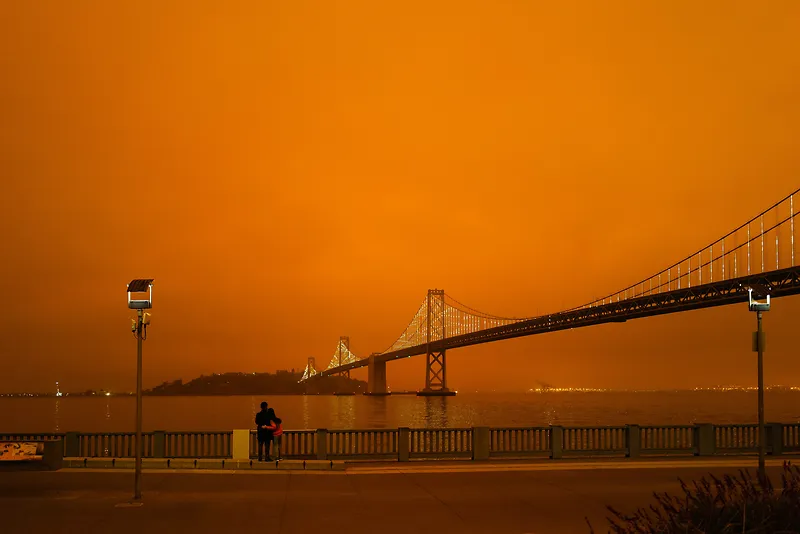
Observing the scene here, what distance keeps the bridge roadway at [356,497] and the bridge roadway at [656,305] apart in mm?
24928

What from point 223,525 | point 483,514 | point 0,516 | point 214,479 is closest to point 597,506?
point 483,514

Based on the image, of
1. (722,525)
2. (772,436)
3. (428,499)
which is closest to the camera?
(722,525)

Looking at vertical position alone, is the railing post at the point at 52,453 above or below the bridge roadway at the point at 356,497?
above

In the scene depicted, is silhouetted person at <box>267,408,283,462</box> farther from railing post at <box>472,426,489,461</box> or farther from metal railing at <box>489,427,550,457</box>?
metal railing at <box>489,427,550,457</box>

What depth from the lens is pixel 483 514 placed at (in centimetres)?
1361

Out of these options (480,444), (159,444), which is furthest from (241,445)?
(480,444)

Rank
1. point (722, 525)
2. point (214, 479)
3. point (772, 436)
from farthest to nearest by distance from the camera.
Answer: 1. point (772, 436)
2. point (214, 479)
3. point (722, 525)

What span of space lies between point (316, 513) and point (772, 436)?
13.8 m

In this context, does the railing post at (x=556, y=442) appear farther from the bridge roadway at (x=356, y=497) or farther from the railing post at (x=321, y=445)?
the railing post at (x=321, y=445)

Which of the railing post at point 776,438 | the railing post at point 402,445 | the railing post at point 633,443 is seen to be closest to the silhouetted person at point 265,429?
the railing post at point 402,445

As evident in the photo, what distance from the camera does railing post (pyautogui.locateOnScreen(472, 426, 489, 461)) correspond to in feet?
69.1

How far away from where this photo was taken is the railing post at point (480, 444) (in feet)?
69.1

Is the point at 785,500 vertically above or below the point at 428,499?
above

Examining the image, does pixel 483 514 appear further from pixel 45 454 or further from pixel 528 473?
pixel 45 454
